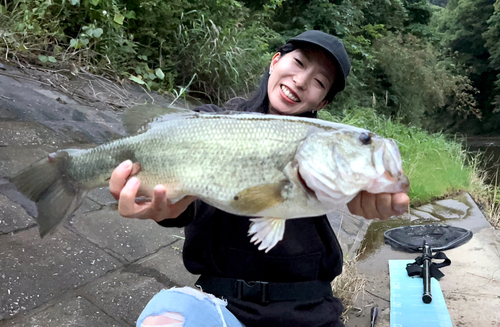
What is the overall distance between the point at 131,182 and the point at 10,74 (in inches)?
144

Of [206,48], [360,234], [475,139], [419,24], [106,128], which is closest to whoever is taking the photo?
[106,128]

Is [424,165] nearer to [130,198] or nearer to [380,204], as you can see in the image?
[380,204]

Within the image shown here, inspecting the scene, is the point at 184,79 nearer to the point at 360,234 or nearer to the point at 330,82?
the point at 360,234

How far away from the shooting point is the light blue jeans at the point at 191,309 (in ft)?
5.00

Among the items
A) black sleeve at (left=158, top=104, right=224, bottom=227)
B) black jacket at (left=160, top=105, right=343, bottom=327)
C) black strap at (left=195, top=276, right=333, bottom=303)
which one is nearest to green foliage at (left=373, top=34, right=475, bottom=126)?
black jacket at (left=160, top=105, right=343, bottom=327)

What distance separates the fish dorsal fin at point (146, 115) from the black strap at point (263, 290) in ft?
2.71

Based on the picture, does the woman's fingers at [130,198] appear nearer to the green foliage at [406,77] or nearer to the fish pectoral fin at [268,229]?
the fish pectoral fin at [268,229]

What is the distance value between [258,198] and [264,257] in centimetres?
55

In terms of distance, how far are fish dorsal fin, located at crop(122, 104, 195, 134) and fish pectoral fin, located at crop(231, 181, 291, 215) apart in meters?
0.42

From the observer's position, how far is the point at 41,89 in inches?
161

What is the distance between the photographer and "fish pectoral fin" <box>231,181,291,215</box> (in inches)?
51.5

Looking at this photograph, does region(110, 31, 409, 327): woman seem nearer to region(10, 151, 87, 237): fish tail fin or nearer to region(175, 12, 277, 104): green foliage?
region(10, 151, 87, 237): fish tail fin

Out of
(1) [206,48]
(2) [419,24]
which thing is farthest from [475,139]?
(1) [206,48]

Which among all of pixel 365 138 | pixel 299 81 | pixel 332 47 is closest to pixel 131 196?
pixel 365 138
